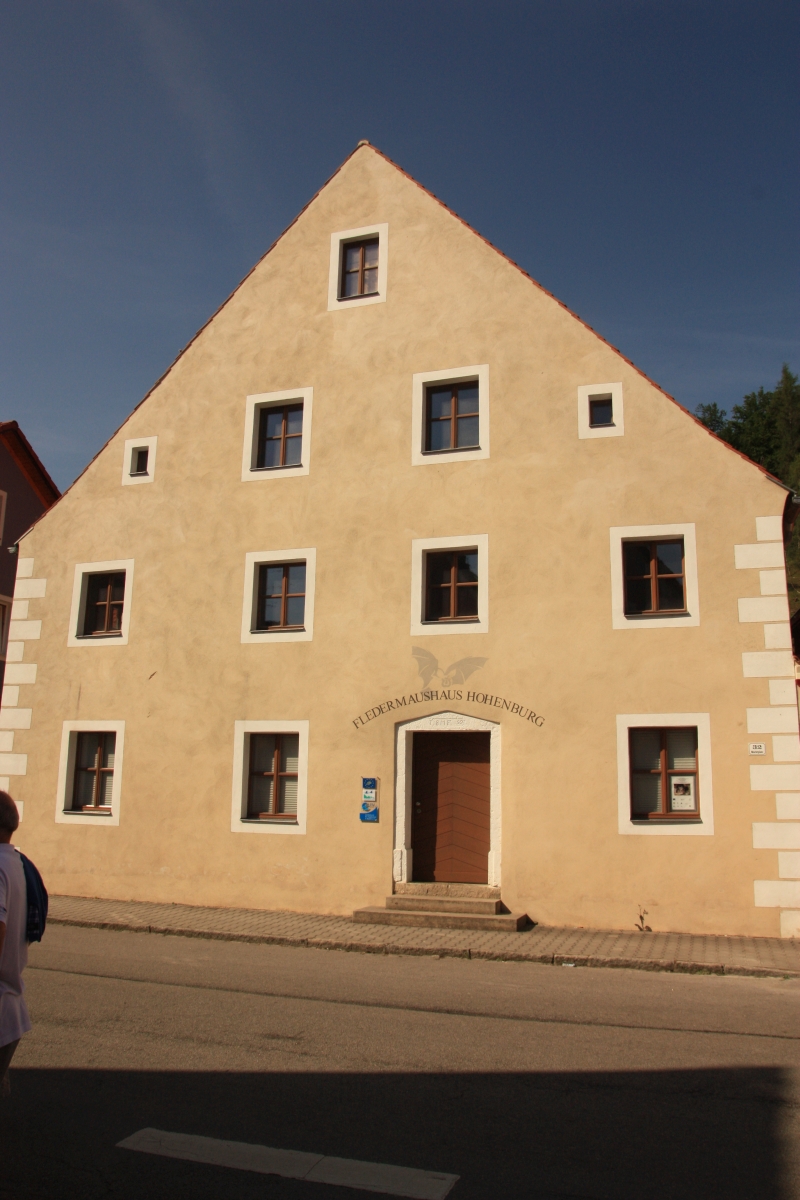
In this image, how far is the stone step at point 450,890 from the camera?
13.9 m

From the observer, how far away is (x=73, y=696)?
17109 millimetres

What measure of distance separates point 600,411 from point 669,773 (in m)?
5.67

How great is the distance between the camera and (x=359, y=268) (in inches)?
669

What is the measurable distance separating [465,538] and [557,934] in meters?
6.06

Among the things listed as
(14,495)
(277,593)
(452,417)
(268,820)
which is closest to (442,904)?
(268,820)

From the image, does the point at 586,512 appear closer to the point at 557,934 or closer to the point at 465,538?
the point at 465,538

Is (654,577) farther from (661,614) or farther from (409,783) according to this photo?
(409,783)

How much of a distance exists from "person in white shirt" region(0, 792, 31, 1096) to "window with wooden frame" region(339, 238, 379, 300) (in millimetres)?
14041

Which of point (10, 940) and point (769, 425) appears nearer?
point (10, 940)

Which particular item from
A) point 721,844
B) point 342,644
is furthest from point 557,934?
point 342,644

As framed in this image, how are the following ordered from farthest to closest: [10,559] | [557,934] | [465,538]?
[10,559] → [465,538] → [557,934]

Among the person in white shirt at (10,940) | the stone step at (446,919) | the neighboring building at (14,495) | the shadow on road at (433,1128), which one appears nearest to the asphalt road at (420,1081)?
the shadow on road at (433,1128)

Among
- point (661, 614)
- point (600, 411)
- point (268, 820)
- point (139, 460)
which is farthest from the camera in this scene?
point (139, 460)

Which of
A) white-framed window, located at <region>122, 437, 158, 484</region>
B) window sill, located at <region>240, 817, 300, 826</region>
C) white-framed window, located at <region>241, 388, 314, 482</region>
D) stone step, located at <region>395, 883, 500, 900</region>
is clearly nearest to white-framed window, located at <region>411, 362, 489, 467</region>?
white-framed window, located at <region>241, 388, 314, 482</region>
